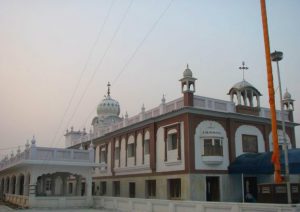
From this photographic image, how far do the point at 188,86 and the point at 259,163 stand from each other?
7.13 m

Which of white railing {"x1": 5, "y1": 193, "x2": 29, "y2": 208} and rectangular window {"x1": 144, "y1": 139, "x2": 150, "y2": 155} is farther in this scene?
rectangular window {"x1": 144, "y1": 139, "x2": 150, "y2": 155}

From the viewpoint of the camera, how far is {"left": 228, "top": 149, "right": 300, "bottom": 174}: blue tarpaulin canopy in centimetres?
2108

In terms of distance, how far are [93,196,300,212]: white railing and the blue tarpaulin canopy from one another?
6.96m

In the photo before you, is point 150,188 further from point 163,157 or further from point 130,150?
point 130,150

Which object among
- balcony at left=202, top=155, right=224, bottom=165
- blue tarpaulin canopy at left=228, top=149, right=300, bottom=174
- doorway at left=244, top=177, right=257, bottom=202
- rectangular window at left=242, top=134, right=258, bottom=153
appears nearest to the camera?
blue tarpaulin canopy at left=228, top=149, right=300, bottom=174

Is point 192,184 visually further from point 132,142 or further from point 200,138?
point 132,142

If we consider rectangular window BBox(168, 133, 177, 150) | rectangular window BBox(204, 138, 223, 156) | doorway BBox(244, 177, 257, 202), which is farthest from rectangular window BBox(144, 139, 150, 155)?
doorway BBox(244, 177, 257, 202)

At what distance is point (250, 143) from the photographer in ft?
90.1

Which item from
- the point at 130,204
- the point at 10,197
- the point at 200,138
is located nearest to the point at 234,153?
the point at 200,138

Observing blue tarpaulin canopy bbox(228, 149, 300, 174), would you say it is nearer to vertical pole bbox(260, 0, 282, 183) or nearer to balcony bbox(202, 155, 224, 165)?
balcony bbox(202, 155, 224, 165)

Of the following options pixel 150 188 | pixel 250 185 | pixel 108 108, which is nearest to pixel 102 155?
pixel 108 108

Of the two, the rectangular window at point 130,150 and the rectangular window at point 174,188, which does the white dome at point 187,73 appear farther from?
the rectangular window at point 130,150

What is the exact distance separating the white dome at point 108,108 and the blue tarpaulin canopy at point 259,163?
2386 centimetres

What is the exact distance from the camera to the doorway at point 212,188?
82.6 feet
